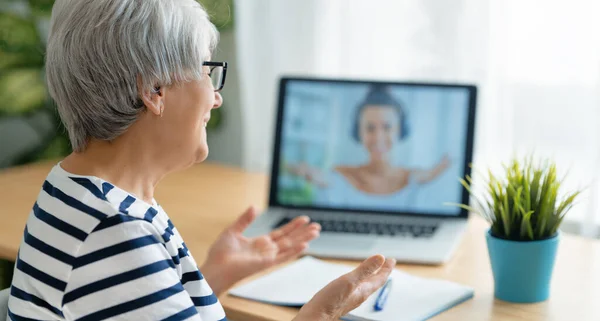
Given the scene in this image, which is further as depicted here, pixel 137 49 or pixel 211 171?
pixel 211 171

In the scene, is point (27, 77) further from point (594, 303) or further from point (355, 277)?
point (594, 303)

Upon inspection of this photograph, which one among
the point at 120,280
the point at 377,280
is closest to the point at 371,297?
the point at 377,280

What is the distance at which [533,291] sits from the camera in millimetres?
1228

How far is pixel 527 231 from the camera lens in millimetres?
1212

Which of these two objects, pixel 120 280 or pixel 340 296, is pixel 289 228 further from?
pixel 120 280

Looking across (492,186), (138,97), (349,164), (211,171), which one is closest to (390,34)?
(349,164)

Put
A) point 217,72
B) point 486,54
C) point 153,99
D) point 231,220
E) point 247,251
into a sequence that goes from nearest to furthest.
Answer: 1. point 153,99
2. point 217,72
3. point 247,251
4. point 231,220
5. point 486,54

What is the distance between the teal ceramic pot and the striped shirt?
52 centimetres

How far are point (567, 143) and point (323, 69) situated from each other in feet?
2.17

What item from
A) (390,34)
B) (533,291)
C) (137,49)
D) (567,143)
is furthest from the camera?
(390,34)

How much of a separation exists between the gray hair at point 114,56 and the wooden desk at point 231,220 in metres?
0.40

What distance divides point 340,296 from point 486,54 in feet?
3.26

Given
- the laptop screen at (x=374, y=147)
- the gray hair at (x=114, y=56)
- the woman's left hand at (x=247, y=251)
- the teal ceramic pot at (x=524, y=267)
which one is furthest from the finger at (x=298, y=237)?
the gray hair at (x=114, y=56)

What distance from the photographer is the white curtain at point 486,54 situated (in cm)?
177
